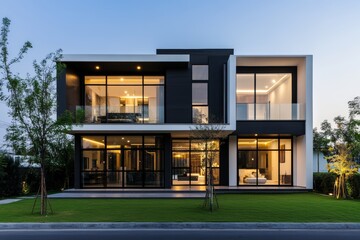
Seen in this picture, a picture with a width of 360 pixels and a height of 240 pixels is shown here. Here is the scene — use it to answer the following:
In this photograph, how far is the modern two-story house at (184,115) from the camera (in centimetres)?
1981

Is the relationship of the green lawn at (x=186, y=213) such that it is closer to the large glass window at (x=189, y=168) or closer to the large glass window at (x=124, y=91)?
the large glass window at (x=189, y=168)

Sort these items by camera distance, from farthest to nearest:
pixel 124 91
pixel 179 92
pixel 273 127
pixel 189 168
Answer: pixel 189 168 → pixel 124 91 → pixel 179 92 → pixel 273 127

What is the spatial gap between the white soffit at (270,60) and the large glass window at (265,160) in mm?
5135

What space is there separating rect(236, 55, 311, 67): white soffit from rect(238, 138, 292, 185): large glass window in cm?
513

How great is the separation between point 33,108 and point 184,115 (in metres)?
11.2

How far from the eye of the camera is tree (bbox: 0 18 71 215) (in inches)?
439

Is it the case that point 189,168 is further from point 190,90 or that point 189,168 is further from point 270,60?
point 270,60

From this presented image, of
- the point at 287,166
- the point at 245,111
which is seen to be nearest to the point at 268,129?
the point at 245,111

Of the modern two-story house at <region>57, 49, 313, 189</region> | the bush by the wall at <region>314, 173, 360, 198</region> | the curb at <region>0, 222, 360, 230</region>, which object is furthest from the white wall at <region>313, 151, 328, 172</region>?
the curb at <region>0, 222, 360, 230</region>

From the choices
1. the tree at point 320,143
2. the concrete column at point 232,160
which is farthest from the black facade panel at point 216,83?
the tree at point 320,143

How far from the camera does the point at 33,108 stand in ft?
37.2

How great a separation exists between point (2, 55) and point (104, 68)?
32.1 ft

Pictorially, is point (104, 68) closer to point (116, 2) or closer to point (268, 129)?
point (116, 2)

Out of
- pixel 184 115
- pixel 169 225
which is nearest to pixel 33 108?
pixel 169 225
